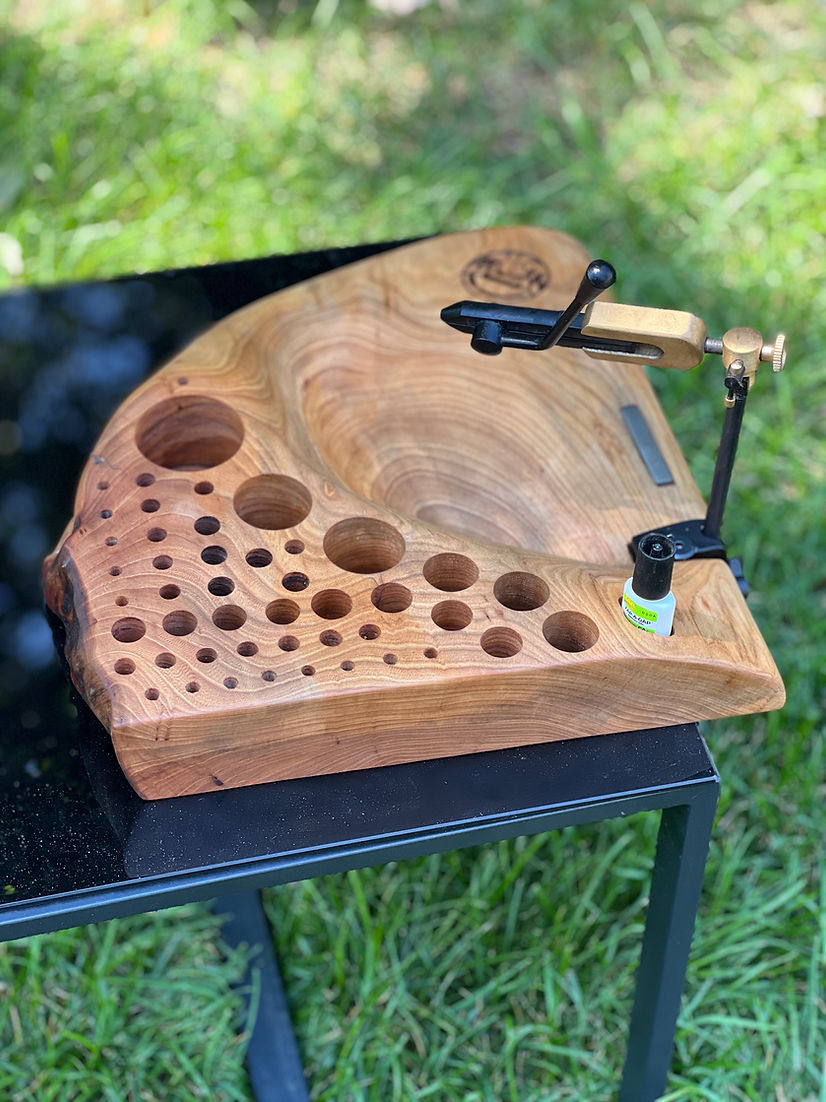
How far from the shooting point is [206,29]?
8.71ft

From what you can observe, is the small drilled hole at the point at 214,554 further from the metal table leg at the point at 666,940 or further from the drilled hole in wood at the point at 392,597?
the metal table leg at the point at 666,940

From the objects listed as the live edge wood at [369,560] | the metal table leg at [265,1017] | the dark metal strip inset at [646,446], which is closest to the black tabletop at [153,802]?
the live edge wood at [369,560]

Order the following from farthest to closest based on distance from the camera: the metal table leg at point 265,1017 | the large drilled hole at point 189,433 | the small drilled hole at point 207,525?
the metal table leg at point 265,1017 < the large drilled hole at point 189,433 < the small drilled hole at point 207,525

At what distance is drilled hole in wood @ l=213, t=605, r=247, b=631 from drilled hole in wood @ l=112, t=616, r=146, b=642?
0.19 ft

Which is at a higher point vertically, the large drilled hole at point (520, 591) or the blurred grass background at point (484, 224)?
the large drilled hole at point (520, 591)

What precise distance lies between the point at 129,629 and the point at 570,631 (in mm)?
351

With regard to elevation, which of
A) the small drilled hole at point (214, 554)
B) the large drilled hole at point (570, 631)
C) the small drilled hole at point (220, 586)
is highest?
the small drilled hole at point (214, 554)

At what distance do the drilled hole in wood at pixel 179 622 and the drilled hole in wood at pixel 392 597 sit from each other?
5.6 inches

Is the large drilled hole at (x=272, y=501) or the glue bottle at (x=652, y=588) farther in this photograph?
the large drilled hole at (x=272, y=501)

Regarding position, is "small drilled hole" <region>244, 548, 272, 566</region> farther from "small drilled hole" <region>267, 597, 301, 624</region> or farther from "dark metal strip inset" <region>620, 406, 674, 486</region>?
"dark metal strip inset" <region>620, 406, 674, 486</region>

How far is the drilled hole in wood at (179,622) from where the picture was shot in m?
0.97

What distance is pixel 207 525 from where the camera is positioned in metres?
1.04

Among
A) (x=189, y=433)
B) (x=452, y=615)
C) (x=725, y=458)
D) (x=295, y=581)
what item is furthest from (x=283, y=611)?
(x=725, y=458)

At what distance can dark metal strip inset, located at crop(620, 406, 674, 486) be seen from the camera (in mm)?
1160
